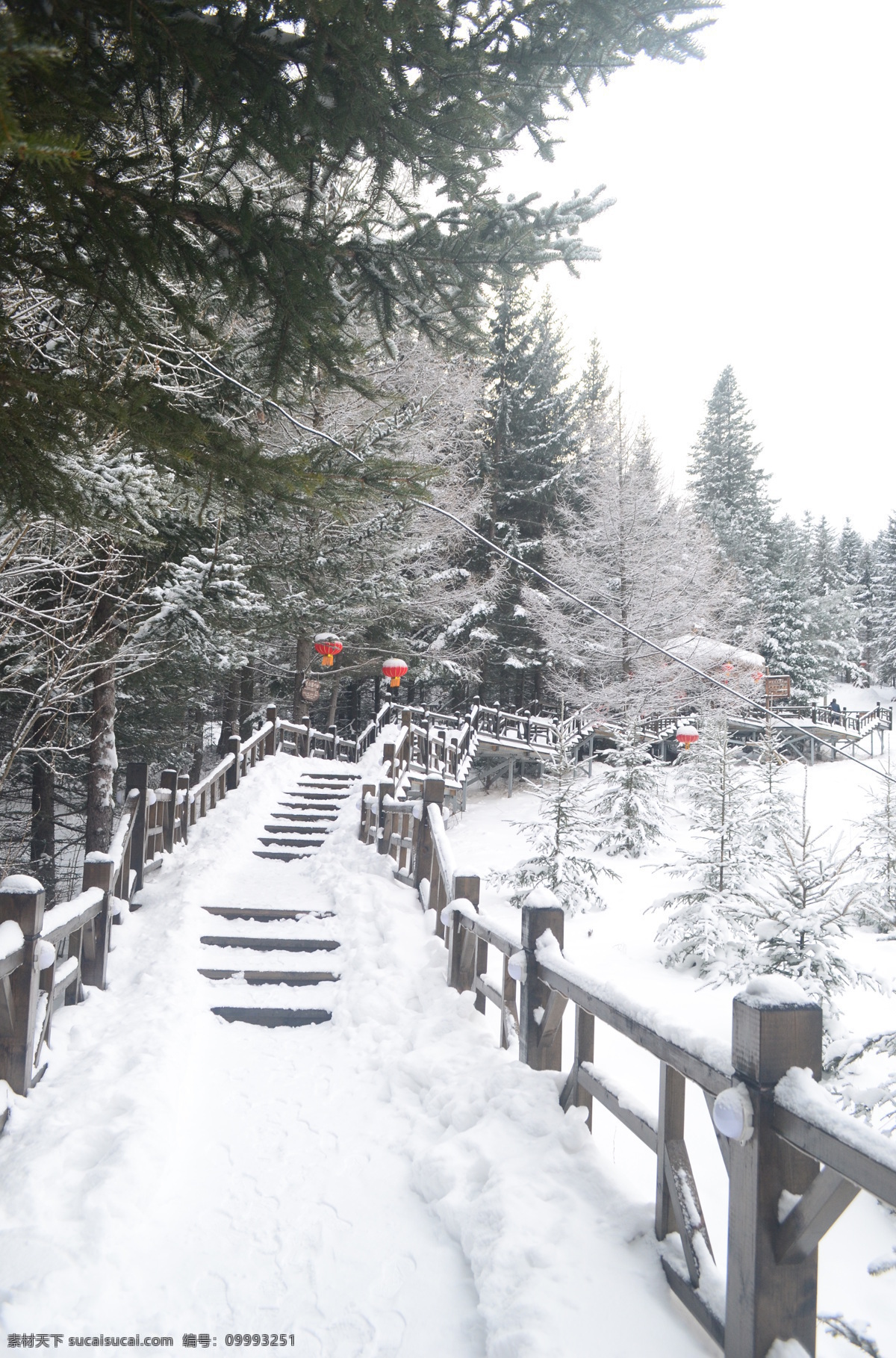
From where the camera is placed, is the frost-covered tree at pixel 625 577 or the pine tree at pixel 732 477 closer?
the frost-covered tree at pixel 625 577

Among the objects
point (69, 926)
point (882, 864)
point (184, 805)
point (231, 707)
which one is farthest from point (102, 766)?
point (231, 707)

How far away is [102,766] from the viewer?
Result: 9.89 meters

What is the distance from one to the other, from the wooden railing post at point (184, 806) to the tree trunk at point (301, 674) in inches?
352

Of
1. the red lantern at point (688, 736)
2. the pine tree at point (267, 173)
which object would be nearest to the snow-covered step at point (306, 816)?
the pine tree at point (267, 173)

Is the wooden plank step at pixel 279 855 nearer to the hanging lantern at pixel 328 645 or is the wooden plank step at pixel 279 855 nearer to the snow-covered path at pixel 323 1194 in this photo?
the snow-covered path at pixel 323 1194

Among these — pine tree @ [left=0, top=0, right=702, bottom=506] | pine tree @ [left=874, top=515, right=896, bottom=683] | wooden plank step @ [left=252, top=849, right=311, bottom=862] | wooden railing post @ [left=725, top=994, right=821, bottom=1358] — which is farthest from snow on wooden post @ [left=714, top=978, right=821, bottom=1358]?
pine tree @ [left=874, top=515, right=896, bottom=683]

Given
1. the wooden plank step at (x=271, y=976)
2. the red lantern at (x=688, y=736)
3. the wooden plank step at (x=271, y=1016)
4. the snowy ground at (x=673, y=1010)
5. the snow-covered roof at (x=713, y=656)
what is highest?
the snow-covered roof at (x=713, y=656)

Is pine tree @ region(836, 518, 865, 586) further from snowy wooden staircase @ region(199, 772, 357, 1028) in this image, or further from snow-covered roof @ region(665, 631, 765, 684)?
snowy wooden staircase @ region(199, 772, 357, 1028)

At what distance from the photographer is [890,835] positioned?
429 inches

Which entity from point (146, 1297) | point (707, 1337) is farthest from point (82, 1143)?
point (707, 1337)

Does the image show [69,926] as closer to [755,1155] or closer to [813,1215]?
[755,1155]

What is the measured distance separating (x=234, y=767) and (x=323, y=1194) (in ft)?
32.6

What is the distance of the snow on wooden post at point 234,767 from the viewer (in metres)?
12.9

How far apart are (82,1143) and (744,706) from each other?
73.8 ft
